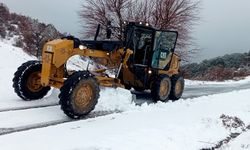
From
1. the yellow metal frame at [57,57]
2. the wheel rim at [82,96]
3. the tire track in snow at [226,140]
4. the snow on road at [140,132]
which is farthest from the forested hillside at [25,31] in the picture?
the tire track in snow at [226,140]

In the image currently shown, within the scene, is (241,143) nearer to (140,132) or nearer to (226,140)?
(226,140)

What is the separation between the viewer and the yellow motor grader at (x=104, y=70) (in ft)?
35.7

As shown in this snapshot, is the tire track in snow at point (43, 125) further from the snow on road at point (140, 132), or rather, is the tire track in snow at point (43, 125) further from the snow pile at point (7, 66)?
the snow pile at point (7, 66)

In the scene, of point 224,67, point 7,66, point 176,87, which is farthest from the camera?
point 224,67

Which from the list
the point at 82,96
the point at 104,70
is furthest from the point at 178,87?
the point at 82,96

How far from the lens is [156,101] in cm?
1450

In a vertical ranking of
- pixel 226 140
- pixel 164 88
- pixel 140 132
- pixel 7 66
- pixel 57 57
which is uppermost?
pixel 57 57

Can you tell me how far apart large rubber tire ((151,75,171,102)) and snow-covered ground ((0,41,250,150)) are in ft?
2.01

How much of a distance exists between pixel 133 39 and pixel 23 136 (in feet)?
20.9

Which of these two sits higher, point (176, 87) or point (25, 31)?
point (25, 31)

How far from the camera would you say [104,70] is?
1352 centimetres

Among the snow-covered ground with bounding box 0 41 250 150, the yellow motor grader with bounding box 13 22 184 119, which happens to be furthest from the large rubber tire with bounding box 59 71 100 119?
the snow-covered ground with bounding box 0 41 250 150

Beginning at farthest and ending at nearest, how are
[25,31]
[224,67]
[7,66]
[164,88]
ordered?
1. [224,67]
2. [25,31]
3. [7,66]
4. [164,88]

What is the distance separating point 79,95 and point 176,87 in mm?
5391
